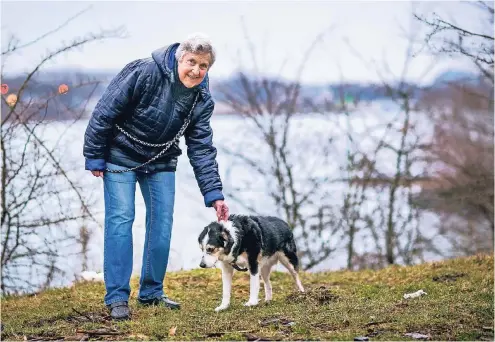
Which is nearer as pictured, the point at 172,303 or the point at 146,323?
the point at 146,323

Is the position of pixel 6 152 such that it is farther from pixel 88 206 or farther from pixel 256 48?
pixel 256 48

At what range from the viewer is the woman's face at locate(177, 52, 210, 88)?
19.4ft

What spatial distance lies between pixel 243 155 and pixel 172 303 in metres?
8.80

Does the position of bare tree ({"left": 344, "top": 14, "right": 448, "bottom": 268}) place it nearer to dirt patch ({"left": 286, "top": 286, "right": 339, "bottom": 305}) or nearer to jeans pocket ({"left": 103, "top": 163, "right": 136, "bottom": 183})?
dirt patch ({"left": 286, "top": 286, "right": 339, "bottom": 305})

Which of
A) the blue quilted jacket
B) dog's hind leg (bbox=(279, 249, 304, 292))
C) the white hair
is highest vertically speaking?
the white hair

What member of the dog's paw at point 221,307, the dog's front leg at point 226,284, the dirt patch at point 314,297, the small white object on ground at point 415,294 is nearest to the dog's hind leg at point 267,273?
the dirt patch at point 314,297

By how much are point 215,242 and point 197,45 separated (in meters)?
1.67

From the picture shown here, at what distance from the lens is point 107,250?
20.5 feet

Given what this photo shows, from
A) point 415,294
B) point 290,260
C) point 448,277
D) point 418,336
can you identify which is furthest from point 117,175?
point 448,277

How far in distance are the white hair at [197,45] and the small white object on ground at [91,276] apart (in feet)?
12.9

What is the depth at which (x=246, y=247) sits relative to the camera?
671cm

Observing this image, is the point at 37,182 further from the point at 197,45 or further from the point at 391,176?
the point at 391,176

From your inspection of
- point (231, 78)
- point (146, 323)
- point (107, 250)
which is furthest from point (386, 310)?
point (231, 78)

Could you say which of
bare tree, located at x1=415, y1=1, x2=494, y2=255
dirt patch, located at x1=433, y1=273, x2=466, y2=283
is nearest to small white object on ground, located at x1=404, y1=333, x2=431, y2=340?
dirt patch, located at x1=433, y1=273, x2=466, y2=283
